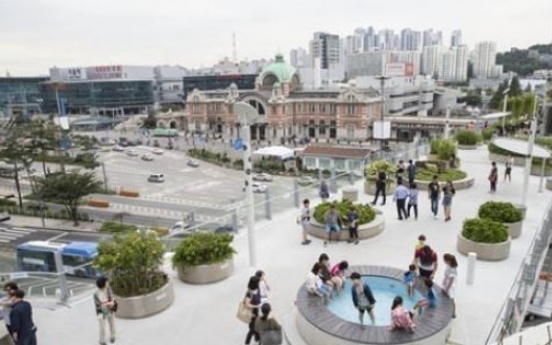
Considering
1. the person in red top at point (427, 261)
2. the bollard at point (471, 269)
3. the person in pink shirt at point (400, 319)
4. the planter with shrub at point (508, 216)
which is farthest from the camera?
the planter with shrub at point (508, 216)

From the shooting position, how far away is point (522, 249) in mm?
10984

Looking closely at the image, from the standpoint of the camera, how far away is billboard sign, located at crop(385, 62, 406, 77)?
8406cm

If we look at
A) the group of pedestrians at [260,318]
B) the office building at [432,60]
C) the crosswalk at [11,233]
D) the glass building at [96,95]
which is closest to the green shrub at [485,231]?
the group of pedestrians at [260,318]

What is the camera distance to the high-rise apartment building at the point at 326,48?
529 feet

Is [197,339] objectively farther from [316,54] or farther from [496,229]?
[316,54]

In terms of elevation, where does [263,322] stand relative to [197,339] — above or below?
above

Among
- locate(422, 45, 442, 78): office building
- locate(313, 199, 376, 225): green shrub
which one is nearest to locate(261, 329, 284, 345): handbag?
locate(313, 199, 376, 225): green shrub

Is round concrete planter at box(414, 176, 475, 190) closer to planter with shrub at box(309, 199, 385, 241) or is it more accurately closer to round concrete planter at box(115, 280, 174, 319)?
planter with shrub at box(309, 199, 385, 241)

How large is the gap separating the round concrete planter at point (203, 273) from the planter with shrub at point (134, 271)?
3.03 ft

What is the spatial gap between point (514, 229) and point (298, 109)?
206 feet

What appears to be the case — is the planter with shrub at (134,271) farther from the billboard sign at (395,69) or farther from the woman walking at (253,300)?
the billboard sign at (395,69)

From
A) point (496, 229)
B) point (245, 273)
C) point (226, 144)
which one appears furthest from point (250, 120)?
point (226, 144)

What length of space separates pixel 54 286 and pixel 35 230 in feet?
95.4

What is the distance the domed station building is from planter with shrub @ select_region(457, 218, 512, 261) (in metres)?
56.2
